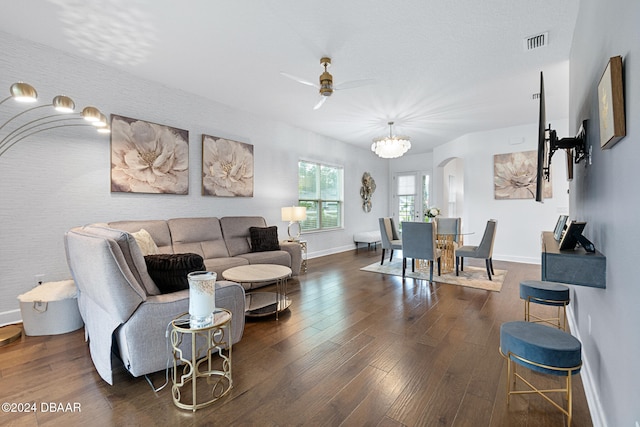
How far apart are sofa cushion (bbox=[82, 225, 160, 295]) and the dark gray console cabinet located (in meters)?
2.47

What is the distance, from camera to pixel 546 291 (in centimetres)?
229

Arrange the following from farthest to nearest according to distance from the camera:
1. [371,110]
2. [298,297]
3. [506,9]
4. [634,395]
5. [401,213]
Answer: [401,213], [371,110], [298,297], [506,9], [634,395]

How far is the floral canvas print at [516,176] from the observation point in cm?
582

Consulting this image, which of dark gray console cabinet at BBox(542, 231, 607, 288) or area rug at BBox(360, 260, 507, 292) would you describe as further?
area rug at BBox(360, 260, 507, 292)

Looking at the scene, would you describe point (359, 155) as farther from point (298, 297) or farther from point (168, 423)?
point (168, 423)

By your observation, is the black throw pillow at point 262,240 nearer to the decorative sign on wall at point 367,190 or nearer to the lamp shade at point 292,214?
the lamp shade at point 292,214

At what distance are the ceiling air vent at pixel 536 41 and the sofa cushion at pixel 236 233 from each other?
4317 mm

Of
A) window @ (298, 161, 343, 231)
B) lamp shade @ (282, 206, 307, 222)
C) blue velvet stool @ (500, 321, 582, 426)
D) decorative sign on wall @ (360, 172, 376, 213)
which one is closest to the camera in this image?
blue velvet stool @ (500, 321, 582, 426)

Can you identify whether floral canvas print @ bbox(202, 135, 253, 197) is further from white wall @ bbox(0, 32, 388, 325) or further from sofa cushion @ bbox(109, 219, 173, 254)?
sofa cushion @ bbox(109, 219, 173, 254)

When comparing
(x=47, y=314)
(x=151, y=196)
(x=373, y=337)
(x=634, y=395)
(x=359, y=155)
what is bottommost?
(x=373, y=337)

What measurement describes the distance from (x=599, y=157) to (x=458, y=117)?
14.1ft

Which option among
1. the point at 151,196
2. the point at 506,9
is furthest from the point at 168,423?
the point at 506,9

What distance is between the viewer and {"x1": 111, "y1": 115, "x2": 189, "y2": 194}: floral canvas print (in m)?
3.61

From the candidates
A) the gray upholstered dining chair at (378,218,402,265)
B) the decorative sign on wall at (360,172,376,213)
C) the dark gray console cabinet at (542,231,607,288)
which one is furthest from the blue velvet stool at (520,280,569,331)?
the decorative sign on wall at (360,172,376,213)
